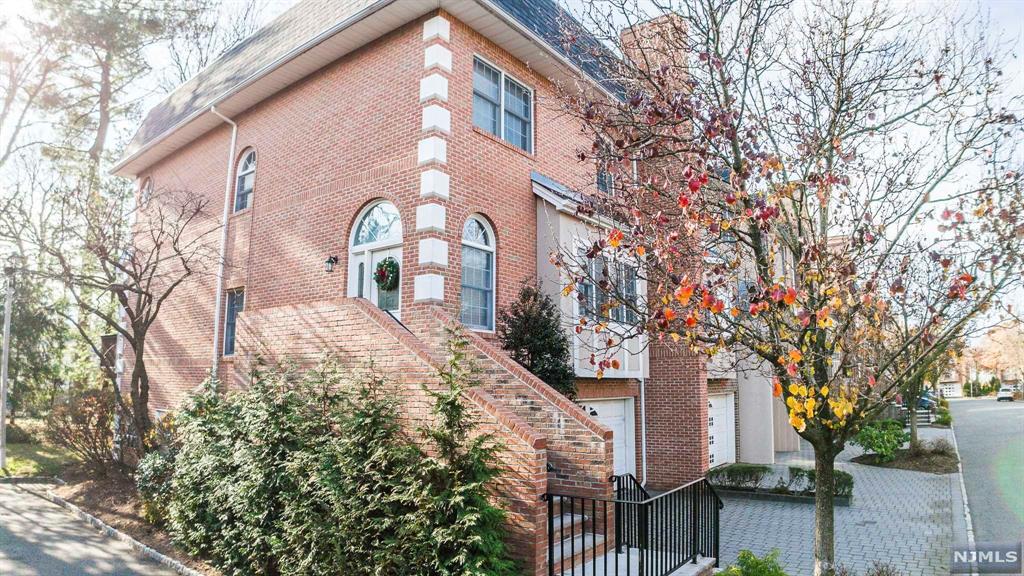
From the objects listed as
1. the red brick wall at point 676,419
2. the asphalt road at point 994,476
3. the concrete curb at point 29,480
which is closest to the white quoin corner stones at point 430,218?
the red brick wall at point 676,419

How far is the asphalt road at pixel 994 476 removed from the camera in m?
11.2

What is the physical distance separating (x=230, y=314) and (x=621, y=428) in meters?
8.76

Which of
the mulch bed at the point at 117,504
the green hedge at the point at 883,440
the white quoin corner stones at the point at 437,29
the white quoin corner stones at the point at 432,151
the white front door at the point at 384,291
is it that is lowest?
the mulch bed at the point at 117,504

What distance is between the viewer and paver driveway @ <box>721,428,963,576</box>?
912 centimetres

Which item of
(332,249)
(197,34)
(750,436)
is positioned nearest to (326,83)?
(332,249)

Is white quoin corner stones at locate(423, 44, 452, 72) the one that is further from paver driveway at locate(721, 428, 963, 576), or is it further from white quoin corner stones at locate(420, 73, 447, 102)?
paver driveway at locate(721, 428, 963, 576)

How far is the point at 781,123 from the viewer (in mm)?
6543

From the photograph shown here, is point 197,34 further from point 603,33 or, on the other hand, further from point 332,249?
point 603,33

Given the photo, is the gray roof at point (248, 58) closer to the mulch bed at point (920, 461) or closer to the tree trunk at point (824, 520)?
the tree trunk at point (824, 520)

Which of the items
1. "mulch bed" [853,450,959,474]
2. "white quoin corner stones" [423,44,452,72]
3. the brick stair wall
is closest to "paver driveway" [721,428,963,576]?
"mulch bed" [853,450,959,474]

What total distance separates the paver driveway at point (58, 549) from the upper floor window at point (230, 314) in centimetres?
405

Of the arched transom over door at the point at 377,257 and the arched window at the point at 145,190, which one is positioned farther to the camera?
the arched window at the point at 145,190

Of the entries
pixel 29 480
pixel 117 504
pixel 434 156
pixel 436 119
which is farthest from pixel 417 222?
pixel 29 480

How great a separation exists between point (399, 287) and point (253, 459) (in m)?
3.43
